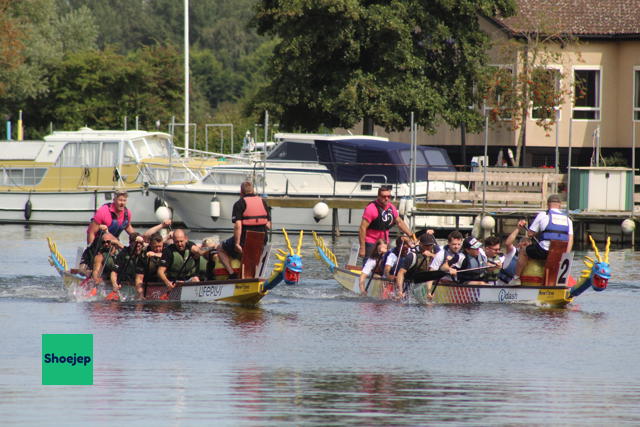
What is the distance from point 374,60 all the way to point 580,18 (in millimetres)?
8219

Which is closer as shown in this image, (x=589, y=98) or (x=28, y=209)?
(x=28, y=209)

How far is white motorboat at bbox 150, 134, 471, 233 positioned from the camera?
36000mm

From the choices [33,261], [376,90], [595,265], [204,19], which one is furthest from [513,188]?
[204,19]

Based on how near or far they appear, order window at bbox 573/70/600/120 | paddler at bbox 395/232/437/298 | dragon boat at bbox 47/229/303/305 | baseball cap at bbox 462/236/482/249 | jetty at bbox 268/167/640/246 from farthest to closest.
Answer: window at bbox 573/70/600/120
jetty at bbox 268/167/640/246
paddler at bbox 395/232/437/298
baseball cap at bbox 462/236/482/249
dragon boat at bbox 47/229/303/305

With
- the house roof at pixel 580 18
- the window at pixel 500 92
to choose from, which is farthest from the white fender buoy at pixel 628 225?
the house roof at pixel 580 18

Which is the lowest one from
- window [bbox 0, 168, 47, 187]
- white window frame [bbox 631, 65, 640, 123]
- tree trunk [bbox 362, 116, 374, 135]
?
window [bbox 0, 168, 47, 187]

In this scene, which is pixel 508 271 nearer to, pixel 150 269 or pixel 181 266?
pixel 181 266

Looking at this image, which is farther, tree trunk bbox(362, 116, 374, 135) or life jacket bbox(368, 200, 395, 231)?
tree trunk bbox(362, 116, 374, 135)

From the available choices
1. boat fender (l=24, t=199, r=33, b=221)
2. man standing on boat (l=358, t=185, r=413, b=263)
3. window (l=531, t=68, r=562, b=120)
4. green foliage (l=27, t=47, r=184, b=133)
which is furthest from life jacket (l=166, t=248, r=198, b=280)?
green foliage (l=27, t=47, r=184, b=133)

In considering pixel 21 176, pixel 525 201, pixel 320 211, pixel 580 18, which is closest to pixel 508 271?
pixel 525 201

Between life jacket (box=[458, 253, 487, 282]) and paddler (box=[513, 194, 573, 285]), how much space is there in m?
0.75

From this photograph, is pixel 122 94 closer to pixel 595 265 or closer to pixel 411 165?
pixel 411 165

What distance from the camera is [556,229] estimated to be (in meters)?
18.7

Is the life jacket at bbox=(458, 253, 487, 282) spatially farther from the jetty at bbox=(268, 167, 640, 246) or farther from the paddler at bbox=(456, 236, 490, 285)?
the jetty at bbox=(268, 167, 640, 246)
